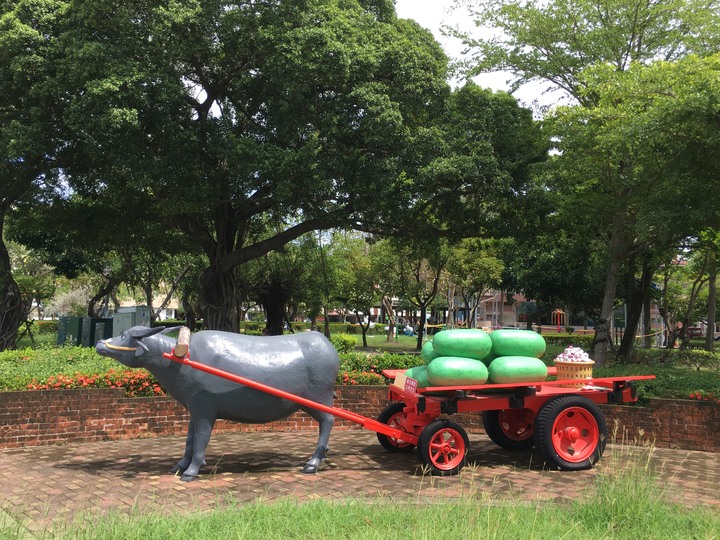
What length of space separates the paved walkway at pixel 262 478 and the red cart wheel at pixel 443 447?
13cm

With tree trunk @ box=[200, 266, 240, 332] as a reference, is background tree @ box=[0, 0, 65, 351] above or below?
above

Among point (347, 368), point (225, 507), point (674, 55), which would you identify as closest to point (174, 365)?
point (225, 507)

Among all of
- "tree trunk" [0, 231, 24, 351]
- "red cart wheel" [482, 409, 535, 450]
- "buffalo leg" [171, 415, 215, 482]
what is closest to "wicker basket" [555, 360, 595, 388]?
"red cart wheel" [482, 409, 535, 450]

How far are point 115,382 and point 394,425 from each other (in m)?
3.94

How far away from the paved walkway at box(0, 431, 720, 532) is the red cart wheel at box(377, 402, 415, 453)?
131 millimetres

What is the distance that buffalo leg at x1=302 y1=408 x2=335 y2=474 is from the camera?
664 cm

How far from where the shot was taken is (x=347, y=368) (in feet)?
33.1

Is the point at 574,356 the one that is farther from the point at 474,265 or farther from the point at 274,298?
the point at 474,265

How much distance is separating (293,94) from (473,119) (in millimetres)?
5460

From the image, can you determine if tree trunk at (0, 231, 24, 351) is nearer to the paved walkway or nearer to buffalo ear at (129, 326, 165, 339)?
the paved walkway

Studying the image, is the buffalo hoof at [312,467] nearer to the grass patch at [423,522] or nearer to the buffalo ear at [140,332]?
the grass patch at [423,522]

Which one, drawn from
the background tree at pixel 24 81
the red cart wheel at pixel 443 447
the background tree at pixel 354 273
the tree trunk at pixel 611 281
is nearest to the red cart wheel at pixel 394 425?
the red cart wheel at pixel 443 447

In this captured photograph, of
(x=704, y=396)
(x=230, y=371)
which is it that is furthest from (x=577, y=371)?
(x=230, y=371)

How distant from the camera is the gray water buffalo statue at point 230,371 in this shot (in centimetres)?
643
